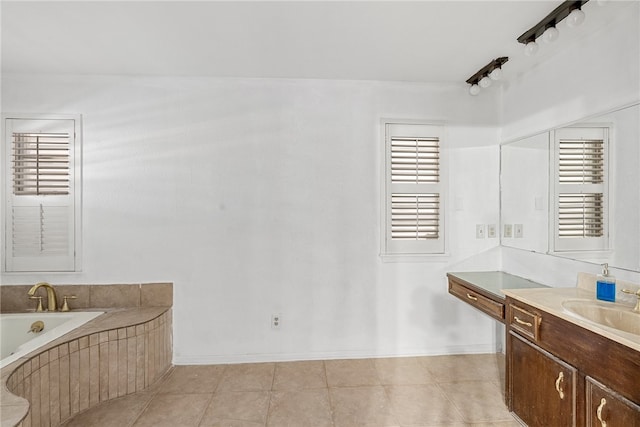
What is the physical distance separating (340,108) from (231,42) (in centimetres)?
103

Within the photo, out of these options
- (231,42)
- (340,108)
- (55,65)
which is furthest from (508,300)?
(55,65)

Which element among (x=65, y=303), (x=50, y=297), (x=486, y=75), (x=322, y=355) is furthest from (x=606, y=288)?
(x=50, y=297)

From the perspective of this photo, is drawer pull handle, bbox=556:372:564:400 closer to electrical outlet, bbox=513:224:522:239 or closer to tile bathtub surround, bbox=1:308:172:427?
electrical outlet, bbox=513:224:522:239

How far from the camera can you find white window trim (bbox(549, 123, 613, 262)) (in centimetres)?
189

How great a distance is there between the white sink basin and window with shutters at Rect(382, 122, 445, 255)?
1190mm

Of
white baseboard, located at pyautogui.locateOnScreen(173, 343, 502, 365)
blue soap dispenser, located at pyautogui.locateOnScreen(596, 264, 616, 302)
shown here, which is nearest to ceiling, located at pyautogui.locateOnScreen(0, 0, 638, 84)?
blue soap dispenser, located at pyautogui.locateOnScreen(596, 264, 616, 302)

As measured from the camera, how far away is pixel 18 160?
8.52 ft

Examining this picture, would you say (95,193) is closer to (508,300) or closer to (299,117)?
(299,117)

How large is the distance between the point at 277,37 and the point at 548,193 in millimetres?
2175

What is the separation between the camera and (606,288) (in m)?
1.77

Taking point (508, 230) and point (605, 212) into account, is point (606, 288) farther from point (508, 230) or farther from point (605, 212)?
point (508, 230)

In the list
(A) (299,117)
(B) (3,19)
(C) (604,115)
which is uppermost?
(B) (3,19)

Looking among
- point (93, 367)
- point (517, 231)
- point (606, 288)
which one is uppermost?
point (517, 231)

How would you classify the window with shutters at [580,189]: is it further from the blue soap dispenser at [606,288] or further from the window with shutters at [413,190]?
the window with shutters at [413,190]
